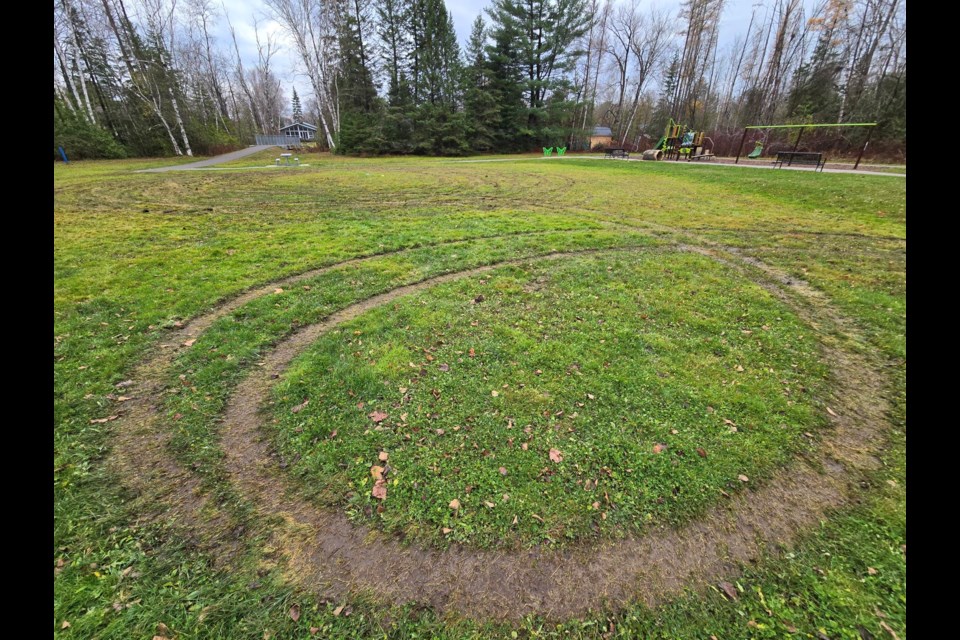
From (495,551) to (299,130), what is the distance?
7482 centimetres

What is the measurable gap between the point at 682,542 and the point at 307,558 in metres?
2.20

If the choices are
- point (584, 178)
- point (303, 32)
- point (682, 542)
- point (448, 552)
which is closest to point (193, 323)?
point (448, 552)

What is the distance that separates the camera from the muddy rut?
6.18 feet

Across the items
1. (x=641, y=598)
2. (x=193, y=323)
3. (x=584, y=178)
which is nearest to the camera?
(x=641, y=598)

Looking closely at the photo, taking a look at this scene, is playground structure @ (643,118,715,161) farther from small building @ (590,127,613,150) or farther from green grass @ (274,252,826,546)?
green grass @ (274,252,826,546)

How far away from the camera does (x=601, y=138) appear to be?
42.6 meters

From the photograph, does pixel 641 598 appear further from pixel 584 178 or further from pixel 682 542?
pixel 584 178

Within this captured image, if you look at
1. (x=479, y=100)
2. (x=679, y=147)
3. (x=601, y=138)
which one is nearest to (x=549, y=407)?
(x=679, y=147)

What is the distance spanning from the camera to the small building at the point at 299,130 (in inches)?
2362

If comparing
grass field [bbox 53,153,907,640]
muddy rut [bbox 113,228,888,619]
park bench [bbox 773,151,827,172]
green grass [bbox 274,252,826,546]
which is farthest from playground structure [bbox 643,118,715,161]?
muddy rut [bbox 113,228,888,619]

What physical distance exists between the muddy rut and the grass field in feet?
0.05

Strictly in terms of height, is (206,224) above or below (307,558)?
above

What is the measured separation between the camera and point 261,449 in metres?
2.75

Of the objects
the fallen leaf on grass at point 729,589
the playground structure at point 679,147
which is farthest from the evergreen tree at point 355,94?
the fallen leaf on grass at point 729,589
